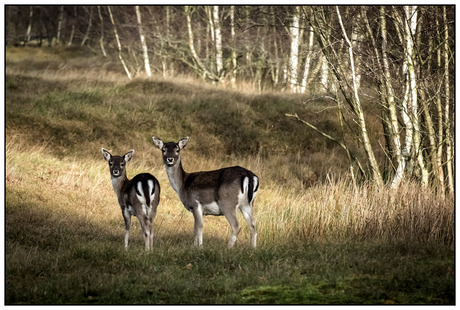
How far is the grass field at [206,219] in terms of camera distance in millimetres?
8328

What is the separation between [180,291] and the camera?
27.1 feet

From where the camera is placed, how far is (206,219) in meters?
15.6

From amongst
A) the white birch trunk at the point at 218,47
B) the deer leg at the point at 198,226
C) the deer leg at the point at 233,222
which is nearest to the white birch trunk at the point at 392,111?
the deer leg at the point at 233,222

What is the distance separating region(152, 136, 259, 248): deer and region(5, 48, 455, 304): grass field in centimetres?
46

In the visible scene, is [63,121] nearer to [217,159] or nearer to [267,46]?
[217,159]

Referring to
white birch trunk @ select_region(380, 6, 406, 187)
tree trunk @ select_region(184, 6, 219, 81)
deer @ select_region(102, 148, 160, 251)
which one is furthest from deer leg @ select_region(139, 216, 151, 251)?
tree trunk @ select_region(184, 6, 219, 81)

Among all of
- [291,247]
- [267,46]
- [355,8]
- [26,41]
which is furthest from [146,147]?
[26,41]

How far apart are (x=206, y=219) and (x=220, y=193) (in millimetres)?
4657

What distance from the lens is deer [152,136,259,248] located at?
36.1ft

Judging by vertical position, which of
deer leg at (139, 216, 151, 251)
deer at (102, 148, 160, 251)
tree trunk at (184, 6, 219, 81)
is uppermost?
tree trunk at (184, 6, 219, 81)

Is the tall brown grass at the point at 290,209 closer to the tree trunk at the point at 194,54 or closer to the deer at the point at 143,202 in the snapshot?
the deer at the point at 143,202

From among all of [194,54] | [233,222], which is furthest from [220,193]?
[194,54]

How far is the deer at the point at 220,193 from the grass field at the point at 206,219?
1.52 feet

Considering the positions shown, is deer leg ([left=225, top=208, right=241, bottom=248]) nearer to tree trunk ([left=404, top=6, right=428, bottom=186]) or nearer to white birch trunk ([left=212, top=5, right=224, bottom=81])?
tree trunk ([left=404, top=6, right=428, bottom=186])
